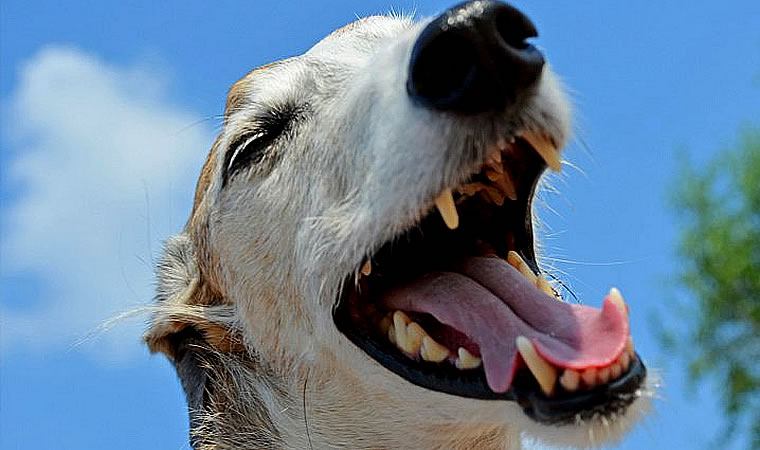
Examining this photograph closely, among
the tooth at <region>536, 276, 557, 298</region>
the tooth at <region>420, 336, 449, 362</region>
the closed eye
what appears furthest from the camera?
the closed eye

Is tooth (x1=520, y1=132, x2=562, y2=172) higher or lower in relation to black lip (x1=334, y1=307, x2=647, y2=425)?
higher

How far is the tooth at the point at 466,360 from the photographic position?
11.6 ft

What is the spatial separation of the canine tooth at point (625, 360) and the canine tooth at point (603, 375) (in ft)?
0.22

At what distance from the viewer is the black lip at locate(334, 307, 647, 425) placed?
10.3 ft

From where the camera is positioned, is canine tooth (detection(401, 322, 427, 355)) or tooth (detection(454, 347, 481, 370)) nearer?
tooth (detection(454, 347, 481, 370))

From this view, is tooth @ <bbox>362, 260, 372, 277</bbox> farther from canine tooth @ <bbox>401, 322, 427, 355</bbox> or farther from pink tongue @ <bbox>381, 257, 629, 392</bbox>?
canine tooth @ <bbox>401, 322, 427, 355</bbox>

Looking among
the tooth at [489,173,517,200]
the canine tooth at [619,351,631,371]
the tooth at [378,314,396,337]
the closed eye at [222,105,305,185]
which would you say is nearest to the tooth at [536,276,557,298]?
the tooth at [489,173,517,200]

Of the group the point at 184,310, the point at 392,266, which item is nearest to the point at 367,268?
the point at 392,266

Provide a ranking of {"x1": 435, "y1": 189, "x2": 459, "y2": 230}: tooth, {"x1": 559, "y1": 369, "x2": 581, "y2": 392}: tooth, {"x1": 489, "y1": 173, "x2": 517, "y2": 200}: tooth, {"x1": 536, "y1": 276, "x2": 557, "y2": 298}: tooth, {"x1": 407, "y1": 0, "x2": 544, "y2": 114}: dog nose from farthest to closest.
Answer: {"x1": 489, "y1": 173, "x2": 517, "y2": 200}: tooth
{"x1": 536, "y1": 276, "x2": 557, "y2": 298}: tooth
{"x1": 435, "y1": 189, "x2": 459, "y2": 230}: tooth
{"x1": 407, "y1": 0, "x2": 544, "y2": 114}: dog nose
{"x1": 559, "y1": 369, "x2": 581, "y2": 392}: tooth

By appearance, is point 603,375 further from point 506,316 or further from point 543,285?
point 543,285

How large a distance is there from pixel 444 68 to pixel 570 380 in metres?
1.13

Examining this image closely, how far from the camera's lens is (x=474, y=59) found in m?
3.24

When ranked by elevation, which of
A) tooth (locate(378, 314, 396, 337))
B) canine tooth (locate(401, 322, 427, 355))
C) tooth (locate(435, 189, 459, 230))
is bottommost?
canine tooth (locate(401, 322, 427, 355))

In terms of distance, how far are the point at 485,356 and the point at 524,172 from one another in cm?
93
